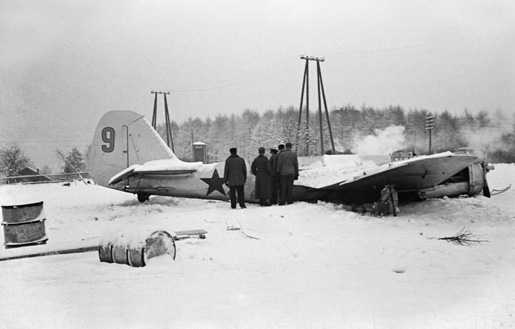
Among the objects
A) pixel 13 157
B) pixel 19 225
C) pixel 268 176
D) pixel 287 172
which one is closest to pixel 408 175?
pixel 287 172

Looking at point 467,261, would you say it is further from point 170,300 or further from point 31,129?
point 31,129

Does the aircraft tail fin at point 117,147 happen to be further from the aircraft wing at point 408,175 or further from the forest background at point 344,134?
the aircraft wing at point 408,175

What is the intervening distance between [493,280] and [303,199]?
5.37m

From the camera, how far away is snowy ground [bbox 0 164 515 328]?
3033 millimetres

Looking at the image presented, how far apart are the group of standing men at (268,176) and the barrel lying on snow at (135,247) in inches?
166

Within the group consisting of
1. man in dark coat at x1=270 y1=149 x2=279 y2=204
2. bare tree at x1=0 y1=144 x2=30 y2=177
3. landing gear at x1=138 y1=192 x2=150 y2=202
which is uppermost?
bare tree at x1=0 y1=144 x2=30 y2=177

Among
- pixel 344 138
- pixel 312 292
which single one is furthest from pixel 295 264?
pixel 344 138

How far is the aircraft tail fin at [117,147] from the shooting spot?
10508 millimetres

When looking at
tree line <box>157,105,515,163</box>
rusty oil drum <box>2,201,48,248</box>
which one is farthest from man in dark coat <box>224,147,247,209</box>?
tree line <box>157,105,515,163</box>

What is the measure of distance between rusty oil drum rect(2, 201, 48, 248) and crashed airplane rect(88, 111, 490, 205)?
374 cm

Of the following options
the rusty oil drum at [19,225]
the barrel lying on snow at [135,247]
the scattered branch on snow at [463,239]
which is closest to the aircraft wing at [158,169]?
the rusty oil drum at [19,225]

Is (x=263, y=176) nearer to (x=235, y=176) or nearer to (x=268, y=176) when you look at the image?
(x=268, y=176)

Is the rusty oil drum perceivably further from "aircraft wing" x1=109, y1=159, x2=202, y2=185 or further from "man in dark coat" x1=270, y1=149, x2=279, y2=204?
"man in dark coat" x1=270, y1=149, x2=279, y2=204

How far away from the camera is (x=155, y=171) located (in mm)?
9914
